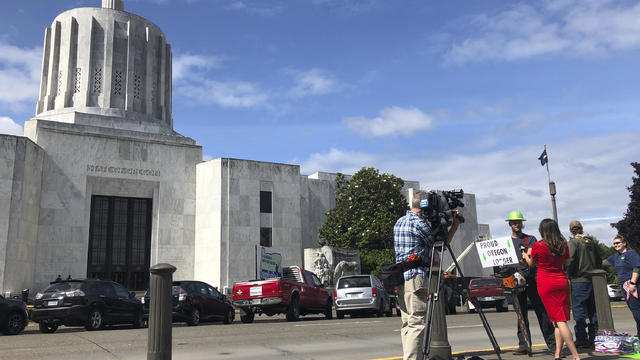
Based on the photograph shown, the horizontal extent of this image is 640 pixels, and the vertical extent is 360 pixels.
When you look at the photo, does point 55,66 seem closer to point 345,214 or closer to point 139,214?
point 139,214

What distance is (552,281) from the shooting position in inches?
276

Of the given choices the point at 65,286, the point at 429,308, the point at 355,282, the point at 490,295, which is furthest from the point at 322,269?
the point at 429,308

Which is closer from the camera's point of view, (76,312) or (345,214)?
(76,312)

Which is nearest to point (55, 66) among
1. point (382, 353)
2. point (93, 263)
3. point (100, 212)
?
point (100, 212)

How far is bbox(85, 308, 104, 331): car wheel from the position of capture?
15.3 m

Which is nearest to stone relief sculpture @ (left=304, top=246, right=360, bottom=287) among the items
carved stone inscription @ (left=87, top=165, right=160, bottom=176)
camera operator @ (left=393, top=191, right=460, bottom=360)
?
carved stone inscription @ (left=87, top=165, right=160, bottom=176)

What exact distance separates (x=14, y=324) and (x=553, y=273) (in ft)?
45.2

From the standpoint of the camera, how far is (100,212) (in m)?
36.6

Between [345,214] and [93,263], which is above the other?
[345,214]

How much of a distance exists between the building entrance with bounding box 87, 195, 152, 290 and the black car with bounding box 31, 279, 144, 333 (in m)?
21.0

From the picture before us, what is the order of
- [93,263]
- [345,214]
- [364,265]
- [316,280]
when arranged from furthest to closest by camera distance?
1. [345,214]
2. [364,265]
3. [93,263]
4. [316,280]

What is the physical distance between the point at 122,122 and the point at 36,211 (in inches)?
362

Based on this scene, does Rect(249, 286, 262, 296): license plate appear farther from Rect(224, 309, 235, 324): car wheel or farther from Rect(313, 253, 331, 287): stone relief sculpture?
Rect(313, 253, 331, 287): stone relief sculpture

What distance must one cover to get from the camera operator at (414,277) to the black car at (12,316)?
1250 cm
